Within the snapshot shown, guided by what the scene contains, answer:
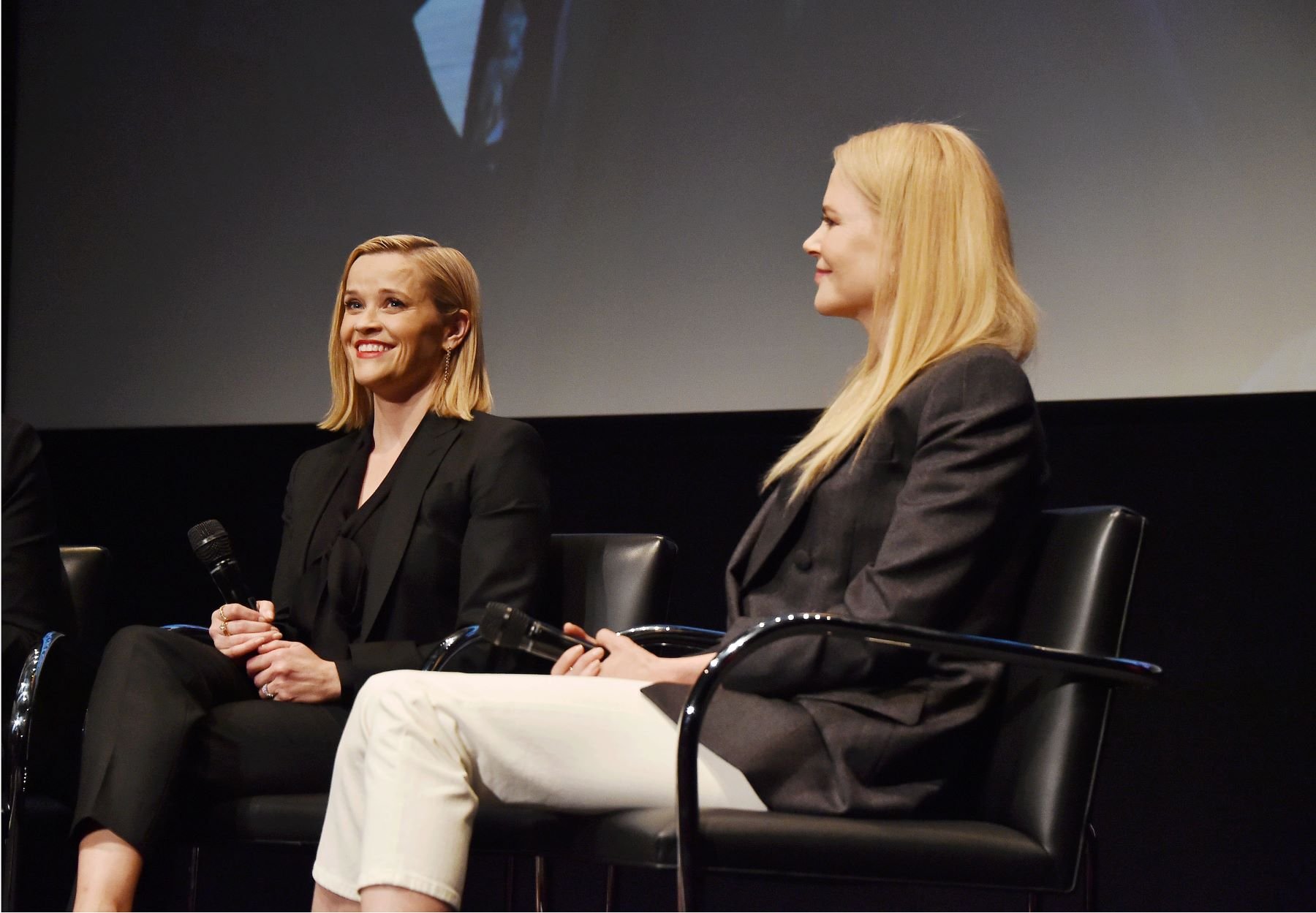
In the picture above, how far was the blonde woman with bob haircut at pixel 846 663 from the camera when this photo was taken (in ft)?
4.59

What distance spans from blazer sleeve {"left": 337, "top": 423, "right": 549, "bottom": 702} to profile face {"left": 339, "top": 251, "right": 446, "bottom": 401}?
0.21 meters

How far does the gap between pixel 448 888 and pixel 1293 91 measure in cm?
231

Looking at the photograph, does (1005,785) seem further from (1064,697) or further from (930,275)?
(930,275)

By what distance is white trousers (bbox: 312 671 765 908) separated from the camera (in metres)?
1.37

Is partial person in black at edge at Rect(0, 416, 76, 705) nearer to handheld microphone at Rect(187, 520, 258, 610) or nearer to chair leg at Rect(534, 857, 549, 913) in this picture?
handheld microphone at Rect(187, 520, 258, 610)

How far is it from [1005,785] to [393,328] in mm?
1281

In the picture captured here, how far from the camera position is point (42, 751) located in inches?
76.4

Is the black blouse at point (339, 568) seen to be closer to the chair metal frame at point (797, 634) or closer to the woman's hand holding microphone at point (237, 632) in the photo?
the woman's hand holding microphone at point (237, 632)

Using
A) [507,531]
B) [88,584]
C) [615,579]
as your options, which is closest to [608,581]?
[615,579]

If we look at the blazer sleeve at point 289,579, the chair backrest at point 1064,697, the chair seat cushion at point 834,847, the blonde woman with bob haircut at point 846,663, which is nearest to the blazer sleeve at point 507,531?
the blazer sleeve at point 289,579

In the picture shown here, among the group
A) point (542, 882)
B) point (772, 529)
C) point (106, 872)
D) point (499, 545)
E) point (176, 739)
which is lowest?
point (542, 882)

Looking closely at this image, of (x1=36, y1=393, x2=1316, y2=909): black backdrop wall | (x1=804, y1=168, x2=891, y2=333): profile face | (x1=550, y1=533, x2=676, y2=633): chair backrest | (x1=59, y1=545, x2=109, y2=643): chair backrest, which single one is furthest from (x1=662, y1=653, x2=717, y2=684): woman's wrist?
(x1=36, y1=393, x2=1316, y2=909): black backdrop wall

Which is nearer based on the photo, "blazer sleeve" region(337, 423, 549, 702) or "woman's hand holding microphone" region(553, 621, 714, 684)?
"woman's hand holding microphone" region(553, 621, 714, 684)

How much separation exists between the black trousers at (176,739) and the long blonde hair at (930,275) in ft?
2.49
